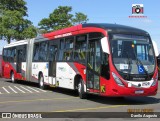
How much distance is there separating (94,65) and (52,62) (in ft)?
17.3

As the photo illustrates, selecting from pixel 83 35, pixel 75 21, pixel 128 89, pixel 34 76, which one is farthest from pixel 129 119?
pixel 75 21

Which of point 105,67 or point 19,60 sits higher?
point 19,60

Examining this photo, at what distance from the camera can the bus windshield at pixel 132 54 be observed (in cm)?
1453

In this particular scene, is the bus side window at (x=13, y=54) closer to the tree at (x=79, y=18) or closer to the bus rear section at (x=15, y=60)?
the bus rear section at (x=15, y=60)

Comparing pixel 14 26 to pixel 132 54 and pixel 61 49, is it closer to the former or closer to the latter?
pixel 61 49

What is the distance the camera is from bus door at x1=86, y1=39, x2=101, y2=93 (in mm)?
15195

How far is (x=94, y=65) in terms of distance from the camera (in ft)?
50.7

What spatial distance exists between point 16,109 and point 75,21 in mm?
47138

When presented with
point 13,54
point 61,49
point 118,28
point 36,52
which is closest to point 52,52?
point 61,49

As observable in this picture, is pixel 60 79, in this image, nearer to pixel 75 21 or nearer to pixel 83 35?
pixel 83 35

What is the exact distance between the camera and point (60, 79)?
1912cm

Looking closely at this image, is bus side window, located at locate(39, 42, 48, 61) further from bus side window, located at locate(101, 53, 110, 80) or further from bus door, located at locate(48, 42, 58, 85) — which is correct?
bus side window, located at locate(101, 53, 110, 80)

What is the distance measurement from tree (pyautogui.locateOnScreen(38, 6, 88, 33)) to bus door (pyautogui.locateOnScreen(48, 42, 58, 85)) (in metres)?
38.9

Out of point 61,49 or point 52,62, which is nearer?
point 61,49
